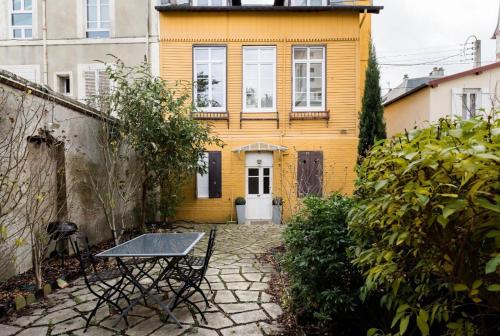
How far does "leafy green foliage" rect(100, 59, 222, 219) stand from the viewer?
725cm

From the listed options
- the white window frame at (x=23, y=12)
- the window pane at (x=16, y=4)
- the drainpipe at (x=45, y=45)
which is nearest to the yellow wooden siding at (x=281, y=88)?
the drainpipe at (x=45, y=45)

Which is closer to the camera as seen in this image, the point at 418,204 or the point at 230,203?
the point at 418,204

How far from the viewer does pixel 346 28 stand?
34.7 feet

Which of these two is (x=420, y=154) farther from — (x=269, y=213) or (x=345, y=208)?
(x=269, y=213)

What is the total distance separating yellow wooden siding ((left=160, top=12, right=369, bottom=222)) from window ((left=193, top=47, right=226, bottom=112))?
23cm

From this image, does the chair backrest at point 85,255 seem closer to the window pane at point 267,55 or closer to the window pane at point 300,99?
the window pane at point 300,99

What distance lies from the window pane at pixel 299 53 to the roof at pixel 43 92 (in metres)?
6.45

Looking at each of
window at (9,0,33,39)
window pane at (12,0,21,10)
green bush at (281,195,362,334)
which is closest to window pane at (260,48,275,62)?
window at (9,0,33,39)

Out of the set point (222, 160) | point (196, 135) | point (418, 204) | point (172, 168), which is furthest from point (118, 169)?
point (418, 204)

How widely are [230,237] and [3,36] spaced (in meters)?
10.3

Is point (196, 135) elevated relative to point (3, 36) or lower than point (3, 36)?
lower

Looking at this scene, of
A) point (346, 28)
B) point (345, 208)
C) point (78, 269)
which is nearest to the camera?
point (345, 208)

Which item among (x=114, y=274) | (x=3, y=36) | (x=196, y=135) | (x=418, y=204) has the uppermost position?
(x=3, y=36)

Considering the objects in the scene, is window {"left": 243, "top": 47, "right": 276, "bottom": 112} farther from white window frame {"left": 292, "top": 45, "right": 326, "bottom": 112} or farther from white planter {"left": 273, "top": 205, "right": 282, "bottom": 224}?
white planter {"left": 273, "top": 205, "right": 282, "bottom": 224}
